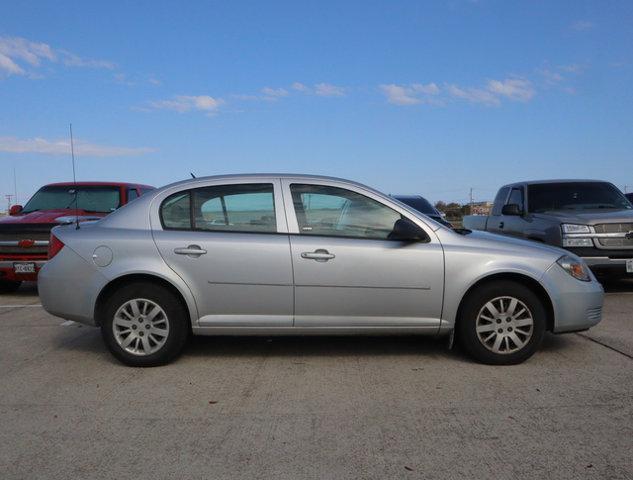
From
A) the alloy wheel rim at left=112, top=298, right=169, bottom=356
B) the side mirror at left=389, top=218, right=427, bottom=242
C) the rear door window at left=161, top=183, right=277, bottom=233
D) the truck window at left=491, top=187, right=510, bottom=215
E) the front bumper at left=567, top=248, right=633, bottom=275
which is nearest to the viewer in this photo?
the side mirror at left=389, top=218, right=427, bottom=242

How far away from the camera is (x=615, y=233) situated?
824cm

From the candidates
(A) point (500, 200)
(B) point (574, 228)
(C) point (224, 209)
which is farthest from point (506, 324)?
(A) point (500, 200)

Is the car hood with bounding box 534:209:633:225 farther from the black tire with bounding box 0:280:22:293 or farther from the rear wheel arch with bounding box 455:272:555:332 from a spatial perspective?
the black tire with bounding box 0:280:22:293

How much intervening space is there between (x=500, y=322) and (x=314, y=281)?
163 cm

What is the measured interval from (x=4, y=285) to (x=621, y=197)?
34.1 ft

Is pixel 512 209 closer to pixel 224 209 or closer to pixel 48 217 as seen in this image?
pixel 224 209

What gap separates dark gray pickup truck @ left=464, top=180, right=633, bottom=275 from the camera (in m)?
8.20

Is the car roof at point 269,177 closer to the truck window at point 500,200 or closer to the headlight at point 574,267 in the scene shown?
the headlight at point 574,267

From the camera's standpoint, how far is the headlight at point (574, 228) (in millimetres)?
8266

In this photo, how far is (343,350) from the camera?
5.62 metres

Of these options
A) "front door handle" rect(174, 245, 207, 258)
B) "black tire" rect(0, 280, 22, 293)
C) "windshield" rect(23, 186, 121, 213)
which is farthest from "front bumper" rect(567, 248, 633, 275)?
"black tire" rect(0, 280, 22, 293)

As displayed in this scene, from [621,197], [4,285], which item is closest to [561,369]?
[621,197]

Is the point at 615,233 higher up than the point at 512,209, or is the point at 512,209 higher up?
the point at 512,209

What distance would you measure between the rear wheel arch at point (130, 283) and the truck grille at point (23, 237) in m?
4.45
